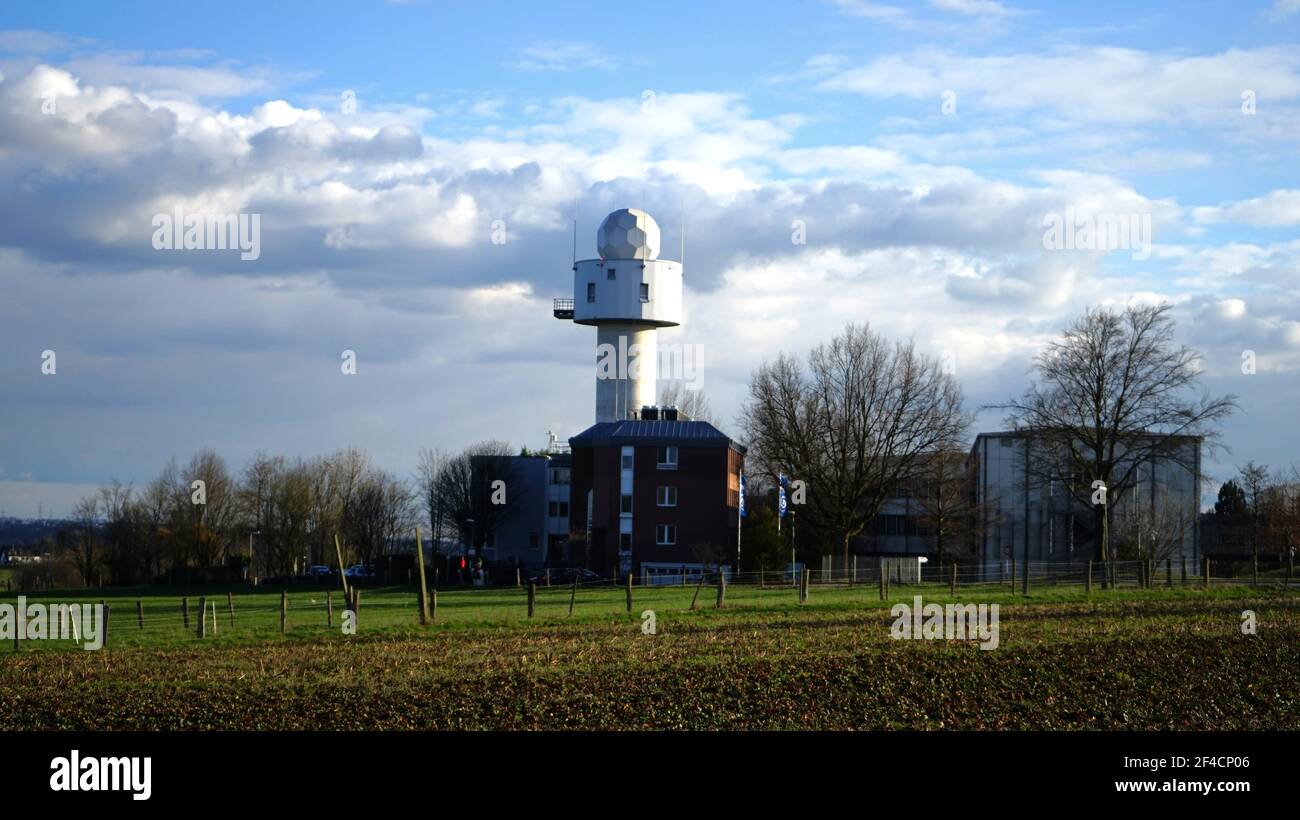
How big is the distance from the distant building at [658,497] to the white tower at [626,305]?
764 centimetres

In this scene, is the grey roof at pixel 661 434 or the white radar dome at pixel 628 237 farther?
the white radar dome at pixel 628 237

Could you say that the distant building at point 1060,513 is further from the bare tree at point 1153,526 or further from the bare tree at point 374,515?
the bare tree at point 374,515

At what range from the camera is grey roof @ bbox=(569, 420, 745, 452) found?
258ft

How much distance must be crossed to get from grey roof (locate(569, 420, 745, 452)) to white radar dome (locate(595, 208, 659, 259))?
12.6 m

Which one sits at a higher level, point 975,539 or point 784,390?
point 784,390

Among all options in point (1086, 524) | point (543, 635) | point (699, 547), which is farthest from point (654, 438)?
point (543, 635)

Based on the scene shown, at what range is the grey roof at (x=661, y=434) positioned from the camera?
3095 inches

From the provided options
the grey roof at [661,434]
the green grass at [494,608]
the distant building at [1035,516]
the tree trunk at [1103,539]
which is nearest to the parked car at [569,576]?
the grey roof at [661,434]

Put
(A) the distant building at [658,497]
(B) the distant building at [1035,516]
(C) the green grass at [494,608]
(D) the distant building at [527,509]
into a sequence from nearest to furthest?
(C) the green grass at [494,608] < (B) the distant building at [1035,516] < (A) the distant building at [658,497] < (D) the distant building at [527,509]

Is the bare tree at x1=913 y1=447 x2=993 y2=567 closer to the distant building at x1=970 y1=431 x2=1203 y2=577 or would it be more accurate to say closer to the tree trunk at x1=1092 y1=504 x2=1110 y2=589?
the distant building at x1=970 y1=431 x2=1203 y2=577

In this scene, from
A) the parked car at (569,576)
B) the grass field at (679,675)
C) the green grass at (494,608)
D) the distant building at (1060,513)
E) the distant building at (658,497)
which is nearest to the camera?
the grass field at (679,675)
